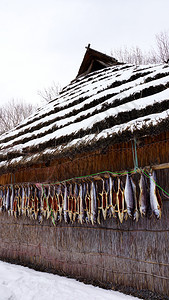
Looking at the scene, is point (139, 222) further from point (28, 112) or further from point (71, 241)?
point (28, 112)

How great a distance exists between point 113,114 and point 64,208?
2.02 metres

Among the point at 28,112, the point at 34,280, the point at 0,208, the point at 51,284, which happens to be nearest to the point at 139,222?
the point at 51,284

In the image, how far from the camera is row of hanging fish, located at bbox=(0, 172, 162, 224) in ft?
10.3

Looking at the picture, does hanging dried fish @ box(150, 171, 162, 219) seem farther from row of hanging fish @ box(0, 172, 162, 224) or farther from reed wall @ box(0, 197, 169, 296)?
reed wall @ box(0, 197, 169, 296)

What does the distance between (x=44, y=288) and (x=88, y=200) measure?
190 centimetres

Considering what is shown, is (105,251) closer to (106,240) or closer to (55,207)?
(106,240)

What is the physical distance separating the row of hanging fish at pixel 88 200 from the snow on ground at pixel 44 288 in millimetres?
1126

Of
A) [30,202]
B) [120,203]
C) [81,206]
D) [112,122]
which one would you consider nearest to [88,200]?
[81,206]

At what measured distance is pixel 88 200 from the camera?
3.88 meters

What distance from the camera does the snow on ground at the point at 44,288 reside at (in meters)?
3.60

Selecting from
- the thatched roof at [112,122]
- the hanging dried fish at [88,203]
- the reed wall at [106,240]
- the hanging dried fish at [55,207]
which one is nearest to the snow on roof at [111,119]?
the thatched roof at [112,122]

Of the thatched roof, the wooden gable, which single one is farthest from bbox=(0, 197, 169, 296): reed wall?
the wooden gable

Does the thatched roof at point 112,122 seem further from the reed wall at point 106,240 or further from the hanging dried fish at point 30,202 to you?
the hanging dried fish at point 30,202

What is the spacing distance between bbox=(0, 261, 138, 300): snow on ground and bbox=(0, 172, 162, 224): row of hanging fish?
44.3 inches
